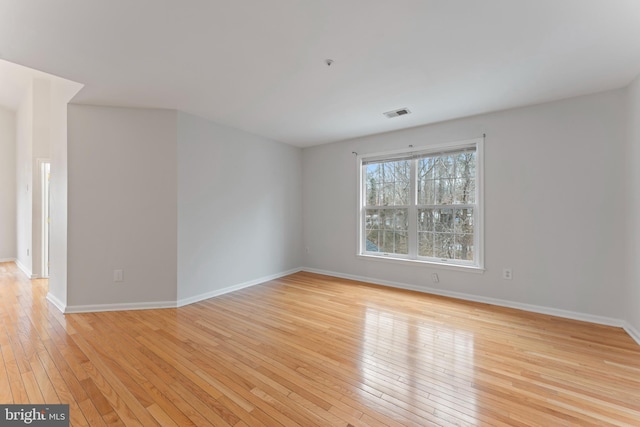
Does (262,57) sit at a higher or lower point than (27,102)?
lower

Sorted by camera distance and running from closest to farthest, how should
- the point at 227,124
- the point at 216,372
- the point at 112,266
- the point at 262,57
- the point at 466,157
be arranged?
the point at 216,372 → the point at 262,57 → the point at 112,266 → the point at 466,157 → the point at 227,124

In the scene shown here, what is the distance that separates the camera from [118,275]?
3.20 m

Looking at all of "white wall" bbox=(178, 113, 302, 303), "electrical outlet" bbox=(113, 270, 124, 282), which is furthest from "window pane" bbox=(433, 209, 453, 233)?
"electrical outlet" bbox=(113, 270, 124, 282)

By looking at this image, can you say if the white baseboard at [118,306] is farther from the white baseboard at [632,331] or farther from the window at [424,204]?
the white baseboard at [632,331]

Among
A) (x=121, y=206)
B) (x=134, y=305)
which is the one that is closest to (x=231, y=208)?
(x=121, y=206)

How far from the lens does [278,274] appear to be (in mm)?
4793

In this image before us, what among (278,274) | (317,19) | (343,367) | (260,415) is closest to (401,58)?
(317,19)

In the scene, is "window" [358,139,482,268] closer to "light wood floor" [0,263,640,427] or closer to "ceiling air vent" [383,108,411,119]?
"ceiling air vent" [383,108,411,119]

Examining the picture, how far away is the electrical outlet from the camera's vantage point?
10.5ft

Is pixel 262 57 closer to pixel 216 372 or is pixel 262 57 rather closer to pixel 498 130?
pixel 216 372

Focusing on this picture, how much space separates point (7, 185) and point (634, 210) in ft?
33.7

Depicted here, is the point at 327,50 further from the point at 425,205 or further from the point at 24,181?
the point at 24,181

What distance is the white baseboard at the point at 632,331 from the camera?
7.87 feet

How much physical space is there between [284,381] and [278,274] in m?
2.99
